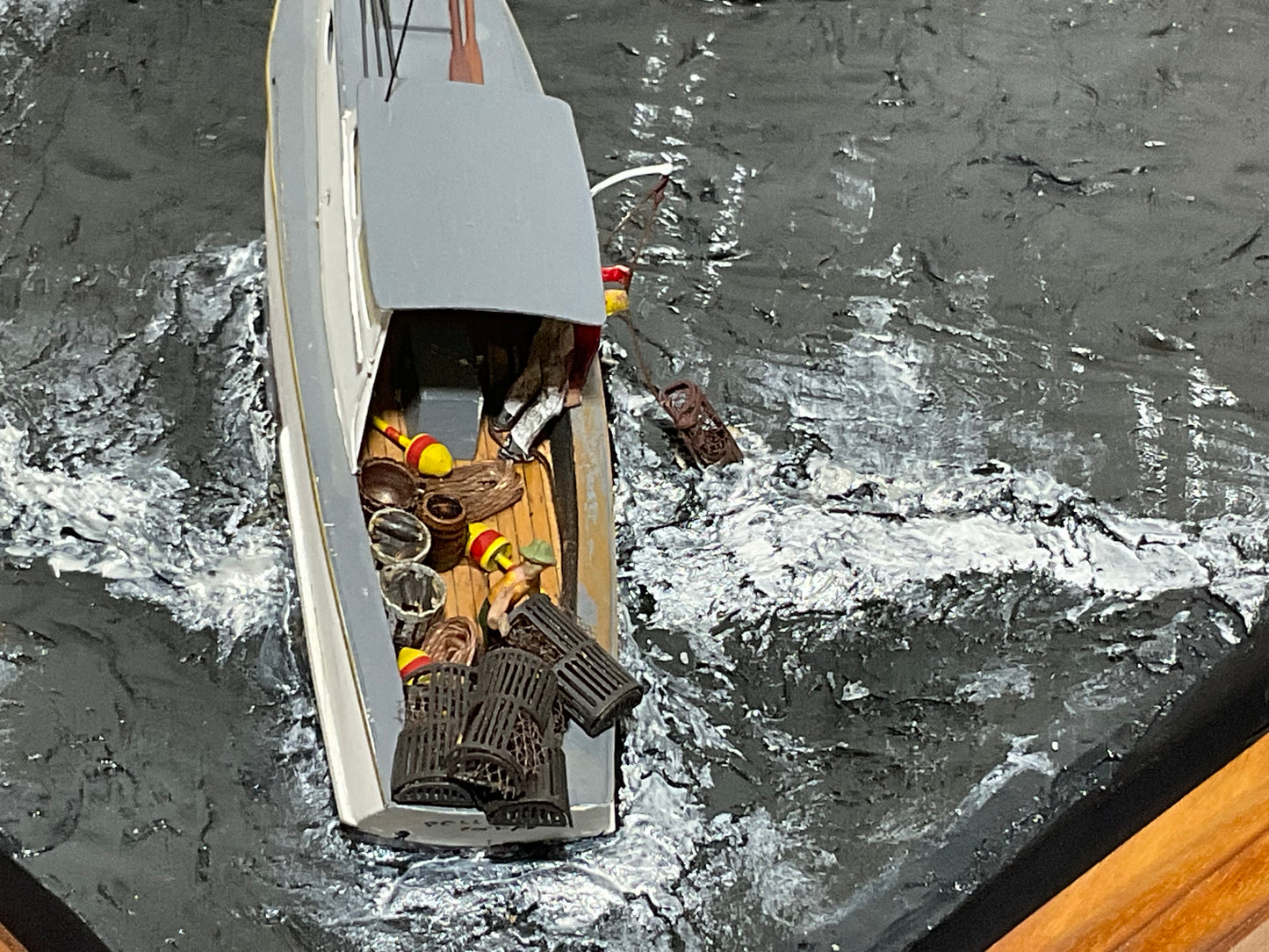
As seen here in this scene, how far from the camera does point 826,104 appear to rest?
518 cm

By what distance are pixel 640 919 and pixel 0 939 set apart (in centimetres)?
168

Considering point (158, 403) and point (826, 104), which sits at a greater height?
point (826, 104)

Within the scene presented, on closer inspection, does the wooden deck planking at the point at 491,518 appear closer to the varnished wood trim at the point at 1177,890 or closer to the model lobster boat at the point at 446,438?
the model lobster boat at the point at 446,438

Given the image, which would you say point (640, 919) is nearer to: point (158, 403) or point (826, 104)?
point (158, 403)

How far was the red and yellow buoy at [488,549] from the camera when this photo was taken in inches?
130

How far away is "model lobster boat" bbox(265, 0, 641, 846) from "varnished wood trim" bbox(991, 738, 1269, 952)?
54.4 inches

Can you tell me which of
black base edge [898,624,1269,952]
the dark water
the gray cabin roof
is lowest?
black base edge [898,624,1269,952]

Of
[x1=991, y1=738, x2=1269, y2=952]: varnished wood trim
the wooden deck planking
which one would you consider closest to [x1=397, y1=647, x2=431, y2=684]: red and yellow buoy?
the wooden deck planking

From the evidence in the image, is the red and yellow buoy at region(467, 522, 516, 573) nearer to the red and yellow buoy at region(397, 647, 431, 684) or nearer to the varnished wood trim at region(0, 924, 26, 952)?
the red and yellow buoy at region(397, 647, 431, 684)

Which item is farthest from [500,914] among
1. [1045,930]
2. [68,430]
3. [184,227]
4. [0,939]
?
[184,227]

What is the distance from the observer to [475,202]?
10.1ft

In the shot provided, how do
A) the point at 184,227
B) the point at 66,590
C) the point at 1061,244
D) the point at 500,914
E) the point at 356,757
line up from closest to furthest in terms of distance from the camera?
1. the point at 356,757
2. the point at 500,914
3. the point at 66,590
4. the point at 184,227
5. the point at 1061,244

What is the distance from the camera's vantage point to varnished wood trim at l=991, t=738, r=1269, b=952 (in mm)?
3375

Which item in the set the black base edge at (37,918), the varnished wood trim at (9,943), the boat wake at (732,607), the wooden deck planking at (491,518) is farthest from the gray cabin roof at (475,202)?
the varnished wood trim at (9,943)
